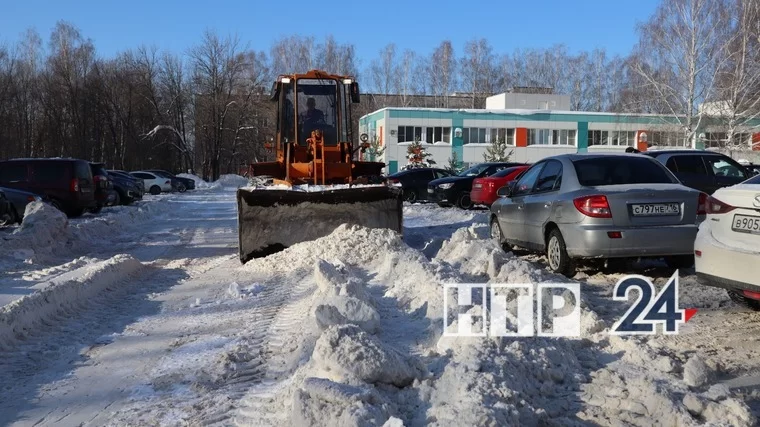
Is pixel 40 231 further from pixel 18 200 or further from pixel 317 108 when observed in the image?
pixel 317 108

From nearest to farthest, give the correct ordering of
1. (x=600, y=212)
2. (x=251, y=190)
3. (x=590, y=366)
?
1. (x=590, y=366)
2. (x=600, y=212)
3. (x=251, y=190)

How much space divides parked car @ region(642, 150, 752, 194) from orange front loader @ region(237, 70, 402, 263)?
240 inches

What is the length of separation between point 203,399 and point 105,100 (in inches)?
2363

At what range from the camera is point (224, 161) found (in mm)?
76000

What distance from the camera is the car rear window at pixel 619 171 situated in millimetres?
8031

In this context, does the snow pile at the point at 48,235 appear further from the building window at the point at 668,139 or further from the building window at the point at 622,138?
the building window at the point at 622,138

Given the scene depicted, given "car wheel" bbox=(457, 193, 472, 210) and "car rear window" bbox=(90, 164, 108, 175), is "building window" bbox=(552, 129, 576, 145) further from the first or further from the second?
"car rear window" bbox=(90, 164, 108, 175)

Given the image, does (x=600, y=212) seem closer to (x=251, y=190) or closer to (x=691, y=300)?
(x=691, y=300)

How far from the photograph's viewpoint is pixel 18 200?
15539 millimetres

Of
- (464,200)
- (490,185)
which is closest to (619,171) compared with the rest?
(490,185)

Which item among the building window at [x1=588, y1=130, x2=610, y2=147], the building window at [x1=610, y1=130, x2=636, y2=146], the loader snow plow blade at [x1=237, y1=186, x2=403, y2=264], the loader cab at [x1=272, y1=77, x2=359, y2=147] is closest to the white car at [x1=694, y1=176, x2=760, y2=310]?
the loader snow plow blade at [x1=237, y1=186, x2=403, y2=264]

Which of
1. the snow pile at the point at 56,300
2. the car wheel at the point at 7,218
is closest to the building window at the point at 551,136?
the car wheel at the point at 7,218

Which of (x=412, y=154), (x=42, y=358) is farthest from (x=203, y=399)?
(x=412, y=154)

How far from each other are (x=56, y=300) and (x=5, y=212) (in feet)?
32.2
